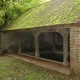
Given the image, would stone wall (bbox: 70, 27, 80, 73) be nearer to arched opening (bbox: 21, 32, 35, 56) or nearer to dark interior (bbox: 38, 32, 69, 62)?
dark interior (bbox: 38, 32, 69, 62)

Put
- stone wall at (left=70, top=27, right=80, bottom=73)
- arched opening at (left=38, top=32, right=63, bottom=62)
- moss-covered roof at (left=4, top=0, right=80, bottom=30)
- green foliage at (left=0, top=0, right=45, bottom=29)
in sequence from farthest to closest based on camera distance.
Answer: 1. green foliage at (left=0, top=0, right=45, bottom=29)
2. arched opening at (left=38, top=32, right=63, bottom=62)
3. moss-covered roof at (left=4, top=0, right=80, bottom=30)
4. stone wall at (left=70, top=27, right=80, bottom=73)

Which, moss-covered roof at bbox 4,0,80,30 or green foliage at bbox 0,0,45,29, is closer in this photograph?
moss-covered roof at bbox 4,0,80,30

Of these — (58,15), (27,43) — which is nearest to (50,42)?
(27,43)

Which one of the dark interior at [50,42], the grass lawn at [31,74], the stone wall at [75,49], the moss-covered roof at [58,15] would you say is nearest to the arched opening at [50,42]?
the dark interior at [50,42]

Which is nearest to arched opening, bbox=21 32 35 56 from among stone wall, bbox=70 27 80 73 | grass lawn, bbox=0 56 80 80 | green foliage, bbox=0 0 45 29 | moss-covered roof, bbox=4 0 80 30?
green foliage, bbox=0 0 45 29

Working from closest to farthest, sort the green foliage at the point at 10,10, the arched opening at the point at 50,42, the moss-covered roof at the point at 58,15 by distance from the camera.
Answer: the moss-covered roof at the point at 58,15 → the arched opening at the point at 50,42 → the green foliage at the point at 10,10

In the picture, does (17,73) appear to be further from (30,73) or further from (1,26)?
(1,26)

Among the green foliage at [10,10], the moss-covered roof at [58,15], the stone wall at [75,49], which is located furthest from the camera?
the green foliage at [10,10]

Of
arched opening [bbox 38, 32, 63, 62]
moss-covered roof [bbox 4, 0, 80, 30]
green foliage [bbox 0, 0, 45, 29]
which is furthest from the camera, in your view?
green foliage [bbox 0, 0, 45, 29]

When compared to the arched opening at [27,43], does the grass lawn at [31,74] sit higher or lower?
lower

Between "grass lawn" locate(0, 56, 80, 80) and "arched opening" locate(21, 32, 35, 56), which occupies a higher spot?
"arched opening" locate(21, 32, 35, 56)

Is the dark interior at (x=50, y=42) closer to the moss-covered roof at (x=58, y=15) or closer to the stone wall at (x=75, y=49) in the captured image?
the moss-covered roof at (x=58, y=15)

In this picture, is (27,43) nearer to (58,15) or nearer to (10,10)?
(10,10)

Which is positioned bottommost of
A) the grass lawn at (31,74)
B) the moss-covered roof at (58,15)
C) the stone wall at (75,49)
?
the grass lawn at (31,74)
